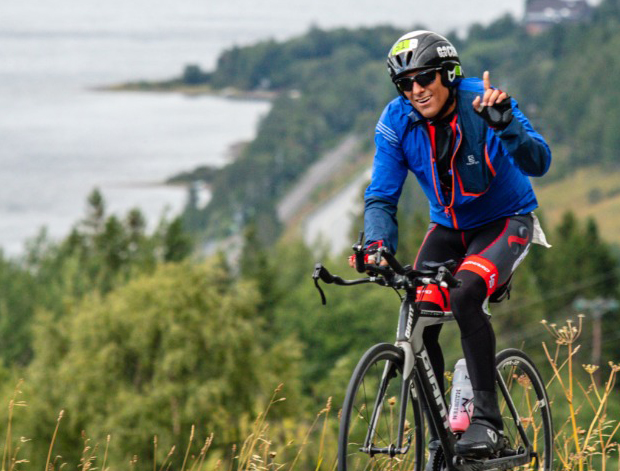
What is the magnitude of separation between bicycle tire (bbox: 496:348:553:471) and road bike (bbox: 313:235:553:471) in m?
0.03

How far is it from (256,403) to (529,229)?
31.6 metres

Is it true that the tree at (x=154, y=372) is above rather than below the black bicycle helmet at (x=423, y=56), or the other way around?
below

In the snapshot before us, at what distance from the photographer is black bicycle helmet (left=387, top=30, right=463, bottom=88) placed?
454 cm

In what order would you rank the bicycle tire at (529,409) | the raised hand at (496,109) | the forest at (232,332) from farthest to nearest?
1. the forest at (232,332)
2. the bicycle tire at (529,409)
3. the raised hand at (496,109)

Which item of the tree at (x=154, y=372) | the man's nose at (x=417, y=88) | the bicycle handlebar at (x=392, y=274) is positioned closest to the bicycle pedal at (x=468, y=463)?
the bicycle handlebar at (x=392, y=274)

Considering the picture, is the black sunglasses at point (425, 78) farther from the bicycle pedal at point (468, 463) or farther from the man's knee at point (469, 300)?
the bicycle pedal at point (468, 463)

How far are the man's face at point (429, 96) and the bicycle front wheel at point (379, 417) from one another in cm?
104

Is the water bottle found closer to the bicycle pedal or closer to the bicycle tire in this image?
the bicycle pedal

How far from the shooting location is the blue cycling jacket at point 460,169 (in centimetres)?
458

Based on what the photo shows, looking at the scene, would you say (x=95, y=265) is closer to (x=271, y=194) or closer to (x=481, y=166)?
(x=481, y=166)

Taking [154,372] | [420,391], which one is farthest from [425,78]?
[154,372]

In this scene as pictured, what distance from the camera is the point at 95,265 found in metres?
87.8

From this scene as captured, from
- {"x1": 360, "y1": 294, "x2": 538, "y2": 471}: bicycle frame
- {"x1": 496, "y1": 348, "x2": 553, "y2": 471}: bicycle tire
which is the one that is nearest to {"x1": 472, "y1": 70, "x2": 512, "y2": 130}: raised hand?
{"x1": 360, "y1": 294, "x2": 538, "y2": 471}: bicycle frame

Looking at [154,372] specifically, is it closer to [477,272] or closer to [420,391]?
[420,391]
